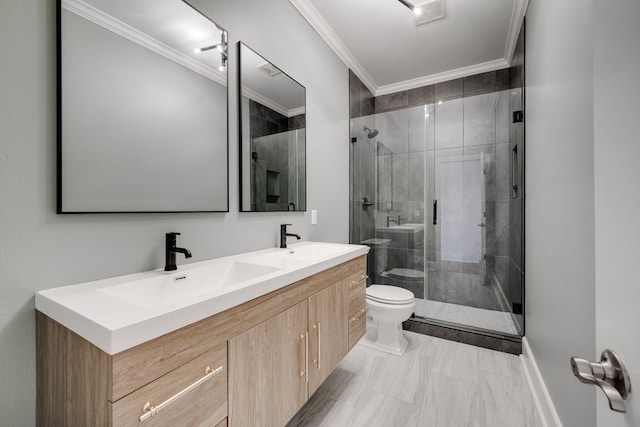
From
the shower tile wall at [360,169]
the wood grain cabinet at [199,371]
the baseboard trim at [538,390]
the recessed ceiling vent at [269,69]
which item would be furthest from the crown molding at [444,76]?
the wood grain cabinet at [199,371]

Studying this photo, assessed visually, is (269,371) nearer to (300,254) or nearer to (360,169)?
(300,254)

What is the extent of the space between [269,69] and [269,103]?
202 mm

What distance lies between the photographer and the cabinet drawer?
0.61 metres

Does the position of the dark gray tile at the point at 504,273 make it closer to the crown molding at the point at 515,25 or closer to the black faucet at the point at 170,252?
the crown molding at the point at 515,25

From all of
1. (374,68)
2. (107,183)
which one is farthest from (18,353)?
(374,68)

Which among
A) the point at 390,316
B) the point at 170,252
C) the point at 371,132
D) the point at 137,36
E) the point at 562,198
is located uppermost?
the point at 371,132

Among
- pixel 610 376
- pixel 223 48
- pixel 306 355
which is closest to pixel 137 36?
pixel 223 48

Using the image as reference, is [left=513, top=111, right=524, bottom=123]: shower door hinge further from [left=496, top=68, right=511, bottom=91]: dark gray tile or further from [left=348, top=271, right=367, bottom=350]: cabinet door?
[left=348, top=271, right=367, bottom=350]: cabinet door

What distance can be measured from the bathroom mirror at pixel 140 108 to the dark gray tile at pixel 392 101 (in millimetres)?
2450

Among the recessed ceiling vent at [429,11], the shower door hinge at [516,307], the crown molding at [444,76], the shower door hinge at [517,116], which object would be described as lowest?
the shower door hinge at [516,307]

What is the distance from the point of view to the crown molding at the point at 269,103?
1.52 m

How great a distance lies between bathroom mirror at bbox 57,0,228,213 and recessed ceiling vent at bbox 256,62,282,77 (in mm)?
275

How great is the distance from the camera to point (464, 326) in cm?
240

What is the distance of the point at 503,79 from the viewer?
278 cm
